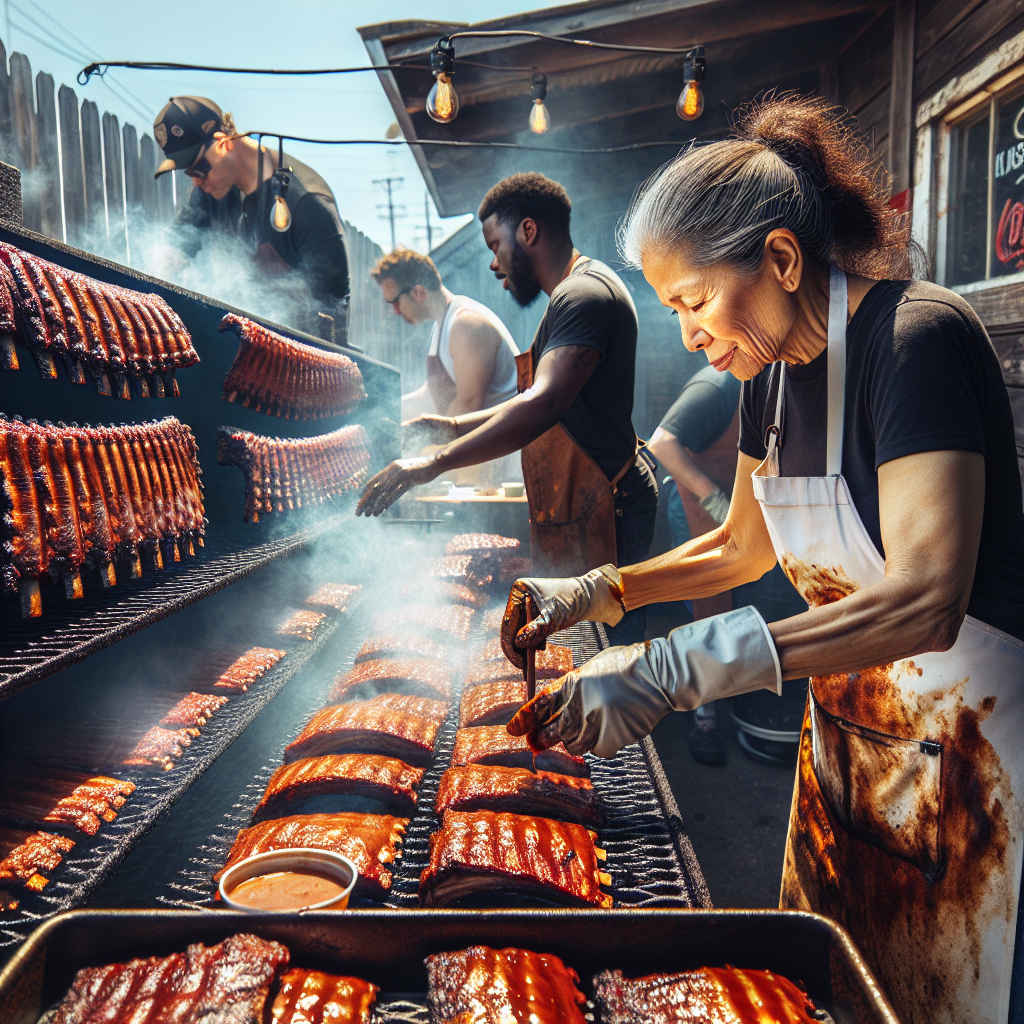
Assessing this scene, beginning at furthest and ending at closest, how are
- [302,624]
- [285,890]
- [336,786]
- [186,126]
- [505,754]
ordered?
1. [186,126]
2. [302,624]
3. [505,754]
4. [336,786]
5. [285,890]

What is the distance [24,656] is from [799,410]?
185 cm

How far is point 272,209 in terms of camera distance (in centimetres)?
500

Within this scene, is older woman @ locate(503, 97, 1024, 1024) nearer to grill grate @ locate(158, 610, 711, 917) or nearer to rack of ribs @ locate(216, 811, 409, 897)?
grill grate @ locate(158, 610, 711, 917)

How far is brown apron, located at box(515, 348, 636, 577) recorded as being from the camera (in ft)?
12.6

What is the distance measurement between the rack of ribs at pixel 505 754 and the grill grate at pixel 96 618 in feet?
3.12

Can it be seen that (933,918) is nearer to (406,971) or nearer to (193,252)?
(406,971)

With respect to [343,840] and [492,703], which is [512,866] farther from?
[492,703]

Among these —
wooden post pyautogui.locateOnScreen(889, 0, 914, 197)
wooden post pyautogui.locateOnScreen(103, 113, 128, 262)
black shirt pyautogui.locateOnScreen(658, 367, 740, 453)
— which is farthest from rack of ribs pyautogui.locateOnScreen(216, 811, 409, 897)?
wooden post pyautogui.locateOnScreen(103, 113, 128, 262)

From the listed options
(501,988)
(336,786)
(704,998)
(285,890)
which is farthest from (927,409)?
(336,786)

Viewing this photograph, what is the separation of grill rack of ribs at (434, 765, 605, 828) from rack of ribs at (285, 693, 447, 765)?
32 cm

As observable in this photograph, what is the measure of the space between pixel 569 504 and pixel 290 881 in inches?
101

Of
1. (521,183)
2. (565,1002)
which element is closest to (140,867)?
(565,1002)

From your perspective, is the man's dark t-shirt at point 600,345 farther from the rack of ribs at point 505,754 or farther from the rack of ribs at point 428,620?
the rack of ribs at point 505,754

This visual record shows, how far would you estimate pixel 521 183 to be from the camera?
3.86 meters
